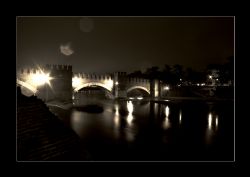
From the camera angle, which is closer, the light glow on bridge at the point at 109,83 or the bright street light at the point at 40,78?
the bright street light at the point at 40,78

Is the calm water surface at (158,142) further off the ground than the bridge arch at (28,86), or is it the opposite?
the bridge arch at (28,86)

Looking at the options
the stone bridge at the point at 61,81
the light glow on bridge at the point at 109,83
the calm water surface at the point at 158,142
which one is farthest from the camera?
the light glow on bridge at the point at 109,83

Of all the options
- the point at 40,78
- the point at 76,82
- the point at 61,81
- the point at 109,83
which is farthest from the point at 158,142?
the point at 109,83

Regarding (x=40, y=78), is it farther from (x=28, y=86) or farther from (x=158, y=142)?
(x=158, y=142)

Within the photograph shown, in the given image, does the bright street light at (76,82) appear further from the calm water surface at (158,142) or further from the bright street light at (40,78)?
the calm water surface at (158,142)

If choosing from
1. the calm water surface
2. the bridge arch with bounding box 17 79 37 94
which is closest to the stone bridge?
the bridge arch with bounding box 17 79 37 94

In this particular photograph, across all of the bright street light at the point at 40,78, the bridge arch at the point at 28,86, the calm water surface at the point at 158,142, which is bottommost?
the calm water surface at the point at 158,142

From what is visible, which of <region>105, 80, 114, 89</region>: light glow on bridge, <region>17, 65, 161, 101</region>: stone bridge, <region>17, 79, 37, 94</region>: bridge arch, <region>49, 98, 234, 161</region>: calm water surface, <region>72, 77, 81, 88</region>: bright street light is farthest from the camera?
<region>105, 80, 114, 89</region>: light glow on bridge

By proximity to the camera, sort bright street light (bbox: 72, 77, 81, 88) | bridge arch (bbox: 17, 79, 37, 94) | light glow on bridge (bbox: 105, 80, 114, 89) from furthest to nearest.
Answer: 1. light glow on bridge (bbox: 105, 80, 114, 89)
2. bright street light (bbox: 72, 77, 81, 88)
3. bridge arch (bbox: 17, 79, 37, 94)

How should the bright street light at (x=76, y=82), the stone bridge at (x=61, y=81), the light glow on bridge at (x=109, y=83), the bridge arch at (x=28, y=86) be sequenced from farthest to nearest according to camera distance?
1. the light glow on bridge at (x=109, y=83)
2. the bright street light at (x=76, y=82)
3. the stone bridge at (x=61, y=81)
4. the bridge arch at (x=28, y=86)

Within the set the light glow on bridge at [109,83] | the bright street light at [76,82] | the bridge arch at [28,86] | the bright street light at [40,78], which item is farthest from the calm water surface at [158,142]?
the light glow on bridge at [109,83]

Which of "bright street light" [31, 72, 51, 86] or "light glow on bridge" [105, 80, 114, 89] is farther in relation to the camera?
"light glow on bridge" [105, 80, 114, 89]

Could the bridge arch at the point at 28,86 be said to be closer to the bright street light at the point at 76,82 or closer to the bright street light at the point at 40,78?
the bright street light at the point at 40,78

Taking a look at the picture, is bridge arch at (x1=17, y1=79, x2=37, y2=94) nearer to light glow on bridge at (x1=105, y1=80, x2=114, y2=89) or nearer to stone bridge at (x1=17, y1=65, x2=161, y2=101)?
stone bridge at (x1=17, y1=65, x2=161, y2=101)
